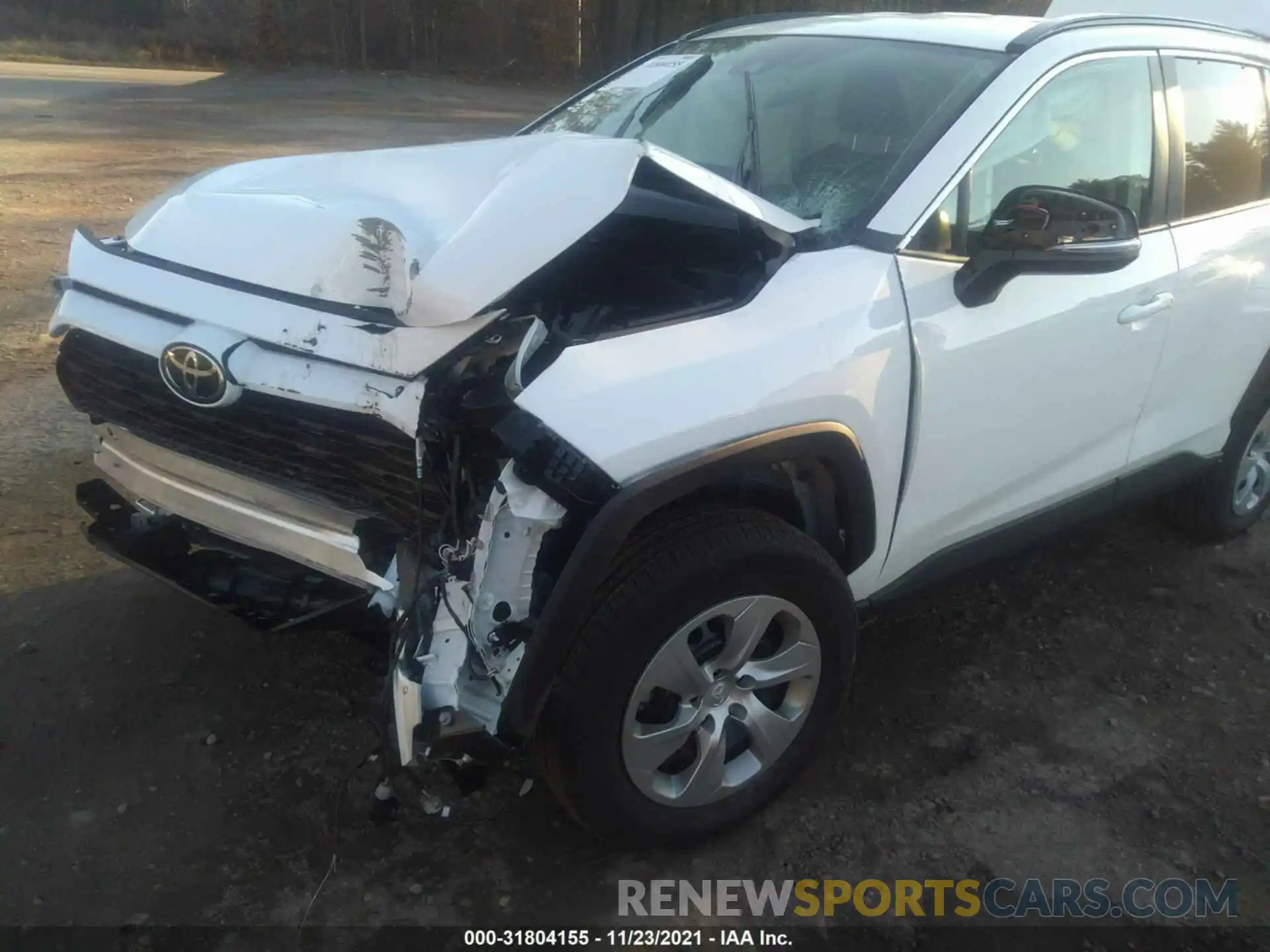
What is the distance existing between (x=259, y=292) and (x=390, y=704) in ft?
3.30

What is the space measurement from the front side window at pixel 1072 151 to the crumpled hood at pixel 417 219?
0.41 m

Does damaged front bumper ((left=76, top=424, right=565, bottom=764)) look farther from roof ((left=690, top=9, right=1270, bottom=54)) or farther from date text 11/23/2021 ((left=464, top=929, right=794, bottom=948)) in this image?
roof ((left=690, top=9, right=1270, bottom=54))

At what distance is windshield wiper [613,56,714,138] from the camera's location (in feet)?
11.2

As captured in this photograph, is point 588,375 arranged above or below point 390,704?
above

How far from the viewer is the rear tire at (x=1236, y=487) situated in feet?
12.5

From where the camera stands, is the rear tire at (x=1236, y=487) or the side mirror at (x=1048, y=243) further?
the rear tire at (x=1236, y=487)

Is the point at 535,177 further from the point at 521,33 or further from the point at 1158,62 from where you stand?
the point at 521,33

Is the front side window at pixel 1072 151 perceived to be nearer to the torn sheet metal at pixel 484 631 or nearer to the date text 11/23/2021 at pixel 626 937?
the torn sheet metal at pixel 484 631

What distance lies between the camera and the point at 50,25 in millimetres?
27672

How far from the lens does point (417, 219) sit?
2336 mm

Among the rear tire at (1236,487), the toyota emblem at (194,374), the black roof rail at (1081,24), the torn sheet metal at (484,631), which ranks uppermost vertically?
the black roof rail at (1081,24)

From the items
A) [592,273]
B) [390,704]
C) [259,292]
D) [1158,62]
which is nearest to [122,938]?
[390,704]

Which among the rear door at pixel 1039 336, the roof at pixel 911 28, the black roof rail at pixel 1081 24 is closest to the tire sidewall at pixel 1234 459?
the rear door at pixel 1039 336

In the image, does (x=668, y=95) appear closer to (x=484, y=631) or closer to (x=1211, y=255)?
(x=1211, y=255)
